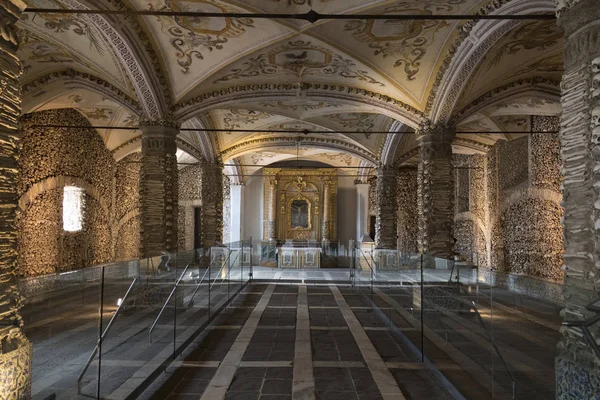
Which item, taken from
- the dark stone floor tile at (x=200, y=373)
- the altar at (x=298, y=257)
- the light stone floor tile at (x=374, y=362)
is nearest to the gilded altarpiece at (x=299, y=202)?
the altar at (x=298, y=257)

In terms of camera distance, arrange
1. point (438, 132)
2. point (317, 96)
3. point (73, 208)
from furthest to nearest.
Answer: point (73, 208) → point (317, 96) → point (438, 132)

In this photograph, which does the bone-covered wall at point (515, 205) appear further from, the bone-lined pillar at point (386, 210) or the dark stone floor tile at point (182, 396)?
the dark stone floor tile at point (182, 396)

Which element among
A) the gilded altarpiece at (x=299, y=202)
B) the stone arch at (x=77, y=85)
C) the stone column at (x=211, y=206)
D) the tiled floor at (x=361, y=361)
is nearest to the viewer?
the tiled floor at (x=361, y=361)

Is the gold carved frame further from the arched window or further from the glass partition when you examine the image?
the glass partition

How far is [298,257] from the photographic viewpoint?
53.5 feet

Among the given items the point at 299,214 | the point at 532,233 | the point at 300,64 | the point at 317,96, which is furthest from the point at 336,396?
the point at 299,214

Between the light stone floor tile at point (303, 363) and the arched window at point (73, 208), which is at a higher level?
the arched window at point (73, 208)

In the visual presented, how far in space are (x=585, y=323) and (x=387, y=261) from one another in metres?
5.75


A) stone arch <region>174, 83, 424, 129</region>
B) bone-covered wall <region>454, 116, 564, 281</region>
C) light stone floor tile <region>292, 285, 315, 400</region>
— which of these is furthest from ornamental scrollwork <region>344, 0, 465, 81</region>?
light stone floor tile <region>292, 285, 315, 400</region>

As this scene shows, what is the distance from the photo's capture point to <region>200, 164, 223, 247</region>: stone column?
14.4 meters

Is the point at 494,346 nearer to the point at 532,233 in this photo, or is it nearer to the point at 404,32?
the point at 404,32

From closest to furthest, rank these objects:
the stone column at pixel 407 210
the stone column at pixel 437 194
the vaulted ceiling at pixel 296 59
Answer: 1. the vaulted ceiling at pixel 296 59
2. the stone column at pixel 437 194
3. the stone column at pixel 407 210

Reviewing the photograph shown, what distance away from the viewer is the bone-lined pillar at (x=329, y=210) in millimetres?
20594

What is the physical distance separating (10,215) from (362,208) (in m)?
18.3
